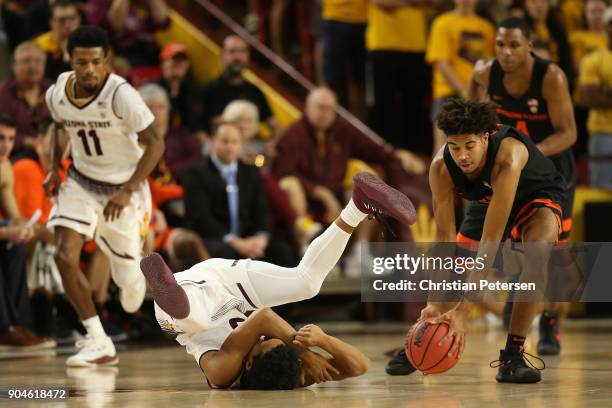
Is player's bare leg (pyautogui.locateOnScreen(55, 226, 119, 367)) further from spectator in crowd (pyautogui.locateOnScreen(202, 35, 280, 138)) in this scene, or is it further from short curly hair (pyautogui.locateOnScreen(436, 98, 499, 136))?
spectator in crowd (pyautogui.locateOnScreen(202, 35, 280, 138))

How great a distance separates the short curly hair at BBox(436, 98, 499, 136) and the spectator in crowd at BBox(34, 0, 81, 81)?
535 cm

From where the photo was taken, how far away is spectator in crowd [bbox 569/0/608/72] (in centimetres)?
1238

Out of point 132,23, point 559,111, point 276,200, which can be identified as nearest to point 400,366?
point 559,111

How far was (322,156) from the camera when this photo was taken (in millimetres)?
11523

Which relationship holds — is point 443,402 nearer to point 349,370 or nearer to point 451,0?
point 349,370

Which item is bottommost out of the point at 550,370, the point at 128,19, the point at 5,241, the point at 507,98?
the point at 550,370

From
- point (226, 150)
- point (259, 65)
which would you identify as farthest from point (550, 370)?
point (259, 65)

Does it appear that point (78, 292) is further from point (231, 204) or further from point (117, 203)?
point (231, 204)

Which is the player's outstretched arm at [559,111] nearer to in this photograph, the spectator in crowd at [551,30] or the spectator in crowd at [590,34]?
the spectator in crowd at [551,30]

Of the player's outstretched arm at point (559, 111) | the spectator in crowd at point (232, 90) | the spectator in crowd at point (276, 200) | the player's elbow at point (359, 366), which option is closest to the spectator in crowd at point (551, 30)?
the spectator in crowd at point (232, 90)

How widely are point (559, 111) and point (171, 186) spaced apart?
13.2 ft

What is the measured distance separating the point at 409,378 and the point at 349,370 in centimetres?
74

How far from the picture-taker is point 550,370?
7.30 meters

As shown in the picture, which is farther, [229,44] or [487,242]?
[229,44]
